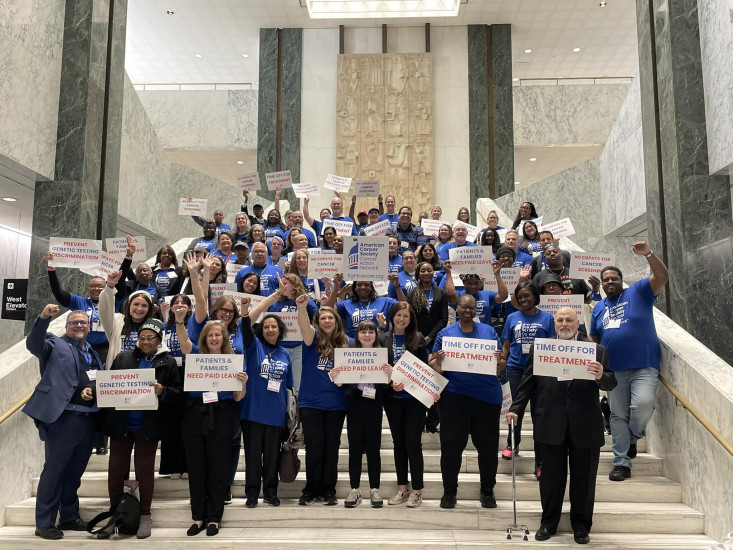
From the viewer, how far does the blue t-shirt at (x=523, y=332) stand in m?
6.48

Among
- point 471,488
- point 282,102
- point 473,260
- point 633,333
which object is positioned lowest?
point 471,488

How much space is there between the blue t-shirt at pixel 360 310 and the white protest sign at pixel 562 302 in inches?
61.8

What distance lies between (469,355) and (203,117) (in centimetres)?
1639

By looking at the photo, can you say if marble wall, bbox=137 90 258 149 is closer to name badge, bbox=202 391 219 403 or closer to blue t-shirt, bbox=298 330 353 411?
blue t-shirt, bbox=298 330 353 411

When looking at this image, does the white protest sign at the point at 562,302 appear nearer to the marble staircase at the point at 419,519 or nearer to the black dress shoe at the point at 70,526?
the marble staircase at the point at 419,519

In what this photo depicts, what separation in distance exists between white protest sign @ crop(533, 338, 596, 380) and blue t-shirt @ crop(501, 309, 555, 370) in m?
1.01

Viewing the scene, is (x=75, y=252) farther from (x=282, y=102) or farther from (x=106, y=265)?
(x=282, y=102)

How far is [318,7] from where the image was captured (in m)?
17.2

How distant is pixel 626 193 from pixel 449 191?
4.70 m

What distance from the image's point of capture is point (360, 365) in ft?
19.3

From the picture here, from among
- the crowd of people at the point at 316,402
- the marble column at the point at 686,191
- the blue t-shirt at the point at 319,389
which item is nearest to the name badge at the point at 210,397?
the crowd of people at the point at 316,402

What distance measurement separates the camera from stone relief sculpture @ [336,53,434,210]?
18.0m

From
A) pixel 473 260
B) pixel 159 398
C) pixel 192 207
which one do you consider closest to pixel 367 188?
pixel 192 207

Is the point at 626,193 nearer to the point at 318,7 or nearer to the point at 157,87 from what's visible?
the point at 318,7
